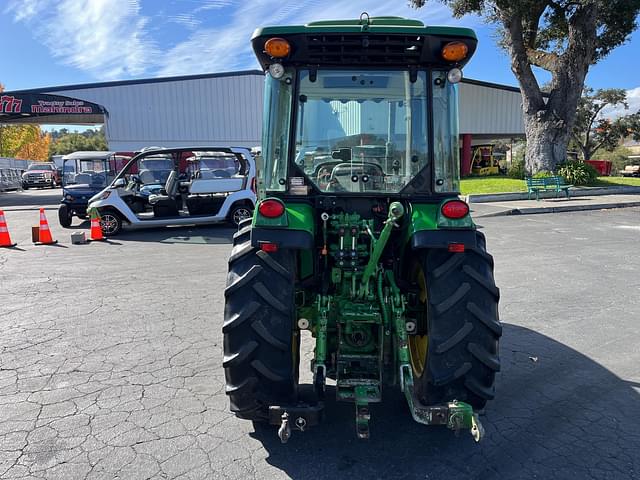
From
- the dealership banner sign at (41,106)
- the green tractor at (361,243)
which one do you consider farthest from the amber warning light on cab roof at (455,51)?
the dealership banner sign at (41,106)

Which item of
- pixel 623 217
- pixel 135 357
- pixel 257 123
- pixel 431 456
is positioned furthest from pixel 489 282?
pixel 257 123

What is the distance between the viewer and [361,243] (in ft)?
10.2

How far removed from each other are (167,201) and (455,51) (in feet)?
31.9

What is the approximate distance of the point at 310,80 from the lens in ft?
10.1

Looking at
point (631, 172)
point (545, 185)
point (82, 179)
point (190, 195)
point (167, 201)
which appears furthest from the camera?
point (631, 172)

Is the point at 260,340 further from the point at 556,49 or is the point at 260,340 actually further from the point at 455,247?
the point at 556,49

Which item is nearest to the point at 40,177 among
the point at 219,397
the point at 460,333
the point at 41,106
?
the point at 41,106

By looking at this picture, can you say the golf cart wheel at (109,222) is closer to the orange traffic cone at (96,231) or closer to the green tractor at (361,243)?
the orange traffic cone at (96,231)

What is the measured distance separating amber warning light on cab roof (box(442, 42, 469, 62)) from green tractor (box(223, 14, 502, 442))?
0.01m

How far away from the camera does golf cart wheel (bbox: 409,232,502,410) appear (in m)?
2.72

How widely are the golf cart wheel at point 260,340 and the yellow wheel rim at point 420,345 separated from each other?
0.92 meters

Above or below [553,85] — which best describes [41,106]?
above

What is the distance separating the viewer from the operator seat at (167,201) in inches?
445

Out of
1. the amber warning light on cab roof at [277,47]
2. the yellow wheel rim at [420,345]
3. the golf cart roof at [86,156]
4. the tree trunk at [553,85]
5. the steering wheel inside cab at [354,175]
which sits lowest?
the yellow wheel rim at [420,345]
